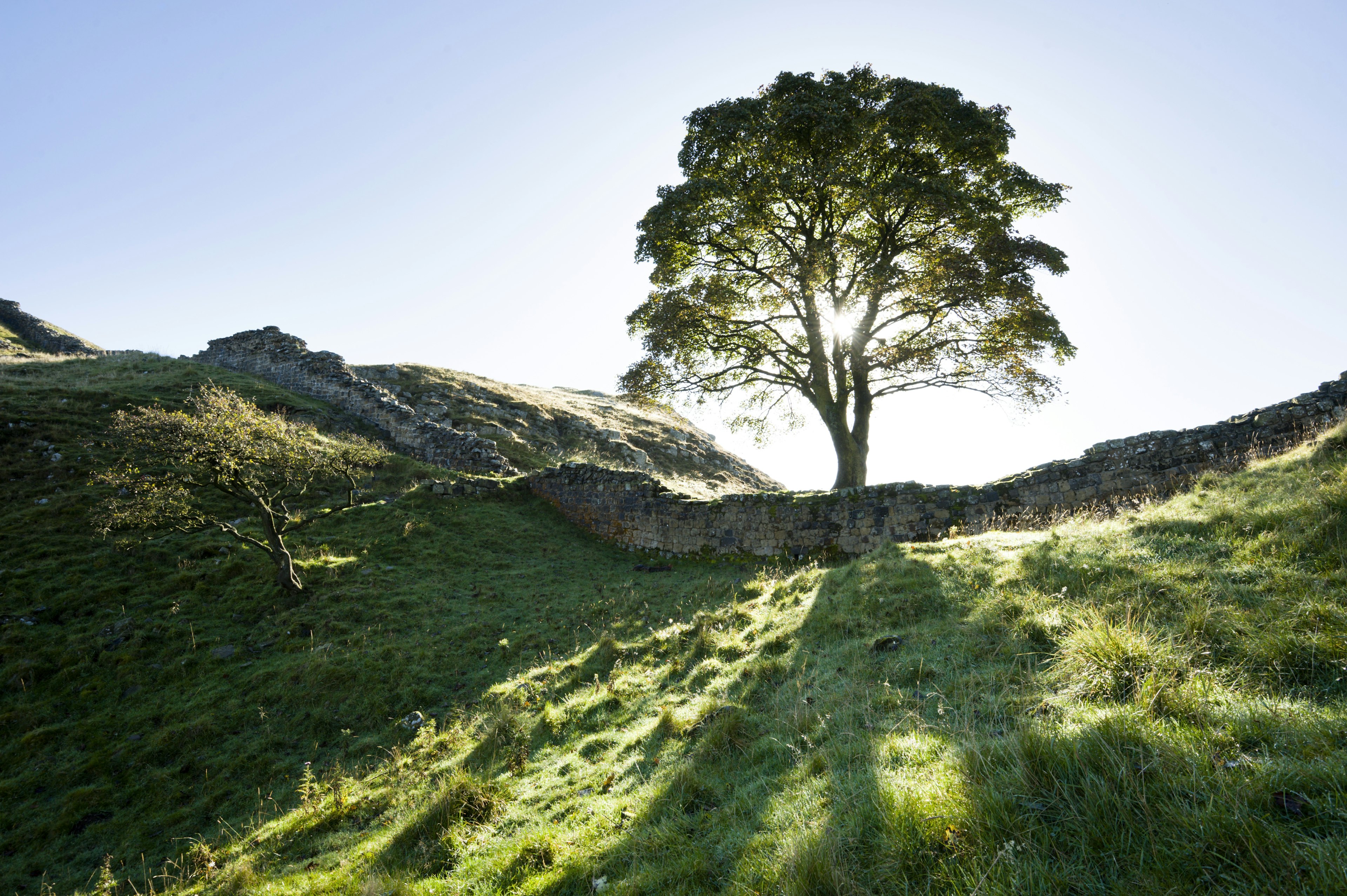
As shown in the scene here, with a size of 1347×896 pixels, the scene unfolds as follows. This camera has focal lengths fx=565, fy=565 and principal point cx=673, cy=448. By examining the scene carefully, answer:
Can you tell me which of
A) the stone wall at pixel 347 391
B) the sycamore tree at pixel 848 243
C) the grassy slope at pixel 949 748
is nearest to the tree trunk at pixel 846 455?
the sycamore tree at pixel 848 243

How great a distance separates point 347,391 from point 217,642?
17077 mm

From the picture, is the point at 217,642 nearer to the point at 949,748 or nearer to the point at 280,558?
the point at 280,558

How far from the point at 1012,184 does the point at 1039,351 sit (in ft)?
17.0

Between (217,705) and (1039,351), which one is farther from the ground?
(1039,351)

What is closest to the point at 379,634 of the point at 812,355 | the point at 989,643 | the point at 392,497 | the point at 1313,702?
the point at 392,497

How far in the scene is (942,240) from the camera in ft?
58.1

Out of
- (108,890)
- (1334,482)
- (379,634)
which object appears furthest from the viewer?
(379,634)

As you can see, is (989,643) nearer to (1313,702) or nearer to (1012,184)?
(1313,702)

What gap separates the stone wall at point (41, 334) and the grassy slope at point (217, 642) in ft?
103

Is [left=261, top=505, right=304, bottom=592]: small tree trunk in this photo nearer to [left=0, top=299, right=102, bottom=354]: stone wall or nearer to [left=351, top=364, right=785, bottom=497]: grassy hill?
[left=351, top=364, right=785, bottom=497]: grassy hill

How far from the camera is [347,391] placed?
25.5 meters

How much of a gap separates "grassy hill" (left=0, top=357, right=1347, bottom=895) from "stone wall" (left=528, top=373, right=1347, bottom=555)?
202 cm

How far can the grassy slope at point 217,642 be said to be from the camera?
7.70m

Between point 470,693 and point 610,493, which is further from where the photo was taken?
point 610,493
